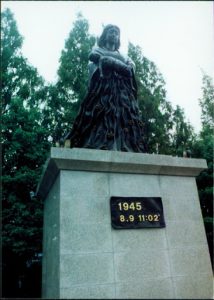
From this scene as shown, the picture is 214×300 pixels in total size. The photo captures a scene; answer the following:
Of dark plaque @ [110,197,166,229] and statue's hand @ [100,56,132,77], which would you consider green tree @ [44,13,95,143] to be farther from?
dark plaque @ [110,197,166,229]

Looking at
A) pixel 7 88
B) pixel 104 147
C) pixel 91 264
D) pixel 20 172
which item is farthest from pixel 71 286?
pixel 7 88

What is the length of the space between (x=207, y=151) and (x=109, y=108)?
10.9 metres

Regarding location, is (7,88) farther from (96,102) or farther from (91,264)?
(91,264)

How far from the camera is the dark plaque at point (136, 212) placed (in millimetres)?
4513

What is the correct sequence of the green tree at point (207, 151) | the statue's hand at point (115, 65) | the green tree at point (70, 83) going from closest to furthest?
the statue's hand at point (115, 65)
the green tree at point (207, 151)
the green tree at point (70, 83)

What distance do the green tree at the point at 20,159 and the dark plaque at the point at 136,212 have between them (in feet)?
24.8

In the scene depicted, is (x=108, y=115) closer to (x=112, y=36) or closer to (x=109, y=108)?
(x=109, y=108)

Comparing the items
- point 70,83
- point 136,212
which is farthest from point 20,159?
point 136,212

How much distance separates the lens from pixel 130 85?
21.5ft

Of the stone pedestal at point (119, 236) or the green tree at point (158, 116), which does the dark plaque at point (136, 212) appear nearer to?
the stone pedestal at point (119, 236)

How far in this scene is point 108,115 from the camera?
234 inches

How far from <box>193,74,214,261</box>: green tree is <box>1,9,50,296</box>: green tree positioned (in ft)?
26.4

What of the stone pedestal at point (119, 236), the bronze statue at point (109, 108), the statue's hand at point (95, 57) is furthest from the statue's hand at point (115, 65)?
the stone pedestal at point (119, 236)

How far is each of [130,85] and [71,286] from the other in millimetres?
4461
